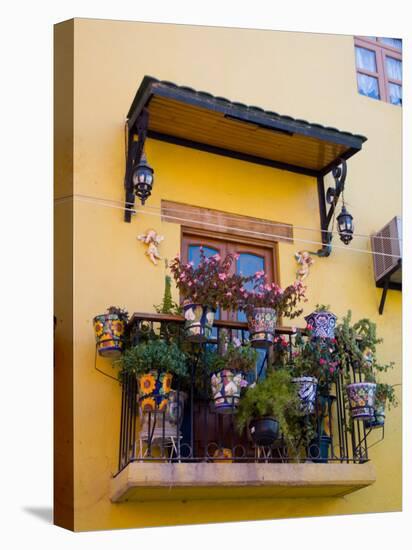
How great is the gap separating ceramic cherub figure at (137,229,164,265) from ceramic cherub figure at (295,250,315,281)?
1.00 metres

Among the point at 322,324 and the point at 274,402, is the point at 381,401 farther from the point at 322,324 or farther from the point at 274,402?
the point at 274,402

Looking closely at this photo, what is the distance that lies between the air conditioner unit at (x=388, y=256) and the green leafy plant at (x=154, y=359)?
1.83m

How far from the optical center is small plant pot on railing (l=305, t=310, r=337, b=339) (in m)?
5.63

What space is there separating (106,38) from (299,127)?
130 centimetres

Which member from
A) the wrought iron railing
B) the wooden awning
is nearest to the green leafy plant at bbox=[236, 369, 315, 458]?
the wrought iron railing

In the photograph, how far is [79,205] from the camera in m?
5.58

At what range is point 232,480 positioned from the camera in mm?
5062

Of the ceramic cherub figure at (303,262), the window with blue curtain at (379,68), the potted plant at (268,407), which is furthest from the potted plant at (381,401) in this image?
the window with blue curtain at (379,68)

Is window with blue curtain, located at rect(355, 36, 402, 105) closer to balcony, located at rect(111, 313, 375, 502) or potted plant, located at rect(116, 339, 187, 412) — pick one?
balcony, located at rect(111, 313, 375, 502)

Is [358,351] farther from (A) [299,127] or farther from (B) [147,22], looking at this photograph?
(B) [147,22]

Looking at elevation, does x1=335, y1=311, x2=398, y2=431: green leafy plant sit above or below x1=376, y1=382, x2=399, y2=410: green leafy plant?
above

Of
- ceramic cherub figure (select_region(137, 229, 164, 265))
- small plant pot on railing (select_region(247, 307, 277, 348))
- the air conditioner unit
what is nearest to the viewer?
small plant pot on railing (select_region(247, 307, 277, 348))

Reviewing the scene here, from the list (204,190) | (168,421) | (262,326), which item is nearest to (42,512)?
(168,421)

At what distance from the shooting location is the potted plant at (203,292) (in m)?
5.20
